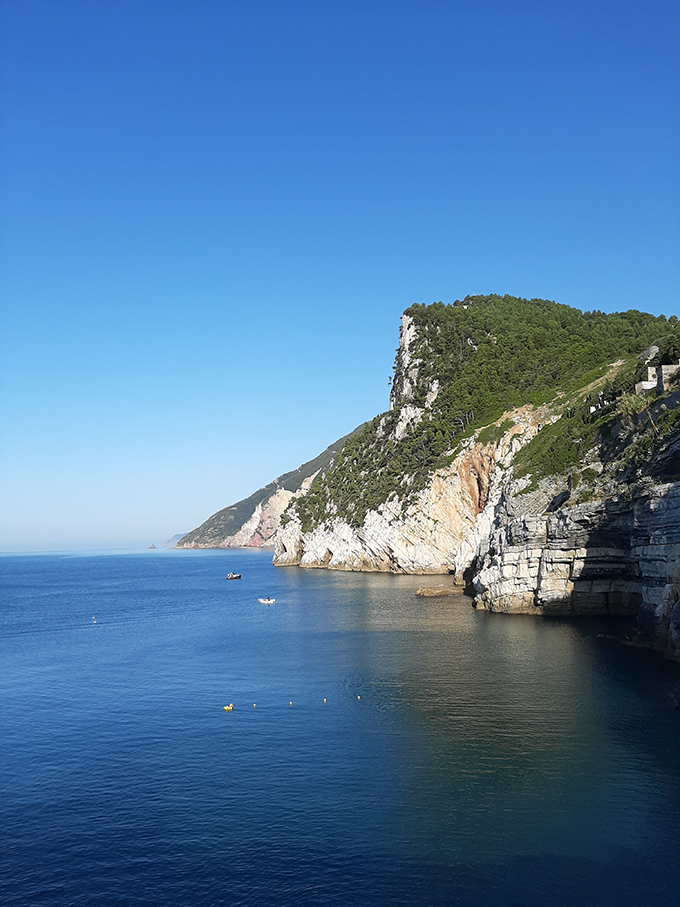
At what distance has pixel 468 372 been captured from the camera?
137625 millimetres

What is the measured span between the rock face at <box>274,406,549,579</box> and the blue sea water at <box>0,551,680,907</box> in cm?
4499

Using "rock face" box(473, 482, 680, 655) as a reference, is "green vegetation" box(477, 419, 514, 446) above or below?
above

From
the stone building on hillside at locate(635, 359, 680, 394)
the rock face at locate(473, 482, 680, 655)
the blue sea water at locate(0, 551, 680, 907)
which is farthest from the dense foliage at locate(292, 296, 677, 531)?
the blue sea water at locate(0, 551, 680, 907)

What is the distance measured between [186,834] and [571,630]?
46312 millimetres

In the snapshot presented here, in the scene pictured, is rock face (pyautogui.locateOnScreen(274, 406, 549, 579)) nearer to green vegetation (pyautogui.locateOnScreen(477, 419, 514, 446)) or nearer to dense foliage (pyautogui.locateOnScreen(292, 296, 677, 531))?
green vegetation (pyautogui.locateOnScreen(477, 419, 514, 446))

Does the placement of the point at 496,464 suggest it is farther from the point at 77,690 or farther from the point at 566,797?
the point at 566,797

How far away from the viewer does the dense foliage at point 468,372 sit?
126062 mm

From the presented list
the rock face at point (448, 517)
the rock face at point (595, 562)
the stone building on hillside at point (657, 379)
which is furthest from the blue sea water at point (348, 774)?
the rock face at point (448, 517)

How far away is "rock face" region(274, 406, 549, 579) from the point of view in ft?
346

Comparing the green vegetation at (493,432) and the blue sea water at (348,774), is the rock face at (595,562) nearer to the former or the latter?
the blue sea water at (348,774)

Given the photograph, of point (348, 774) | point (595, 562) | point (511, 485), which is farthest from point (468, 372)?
point (348, 774)

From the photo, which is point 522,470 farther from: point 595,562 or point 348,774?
point 348,774

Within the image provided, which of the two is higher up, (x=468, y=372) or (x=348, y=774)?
(x=468, y=372)

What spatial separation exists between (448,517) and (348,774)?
296ft
